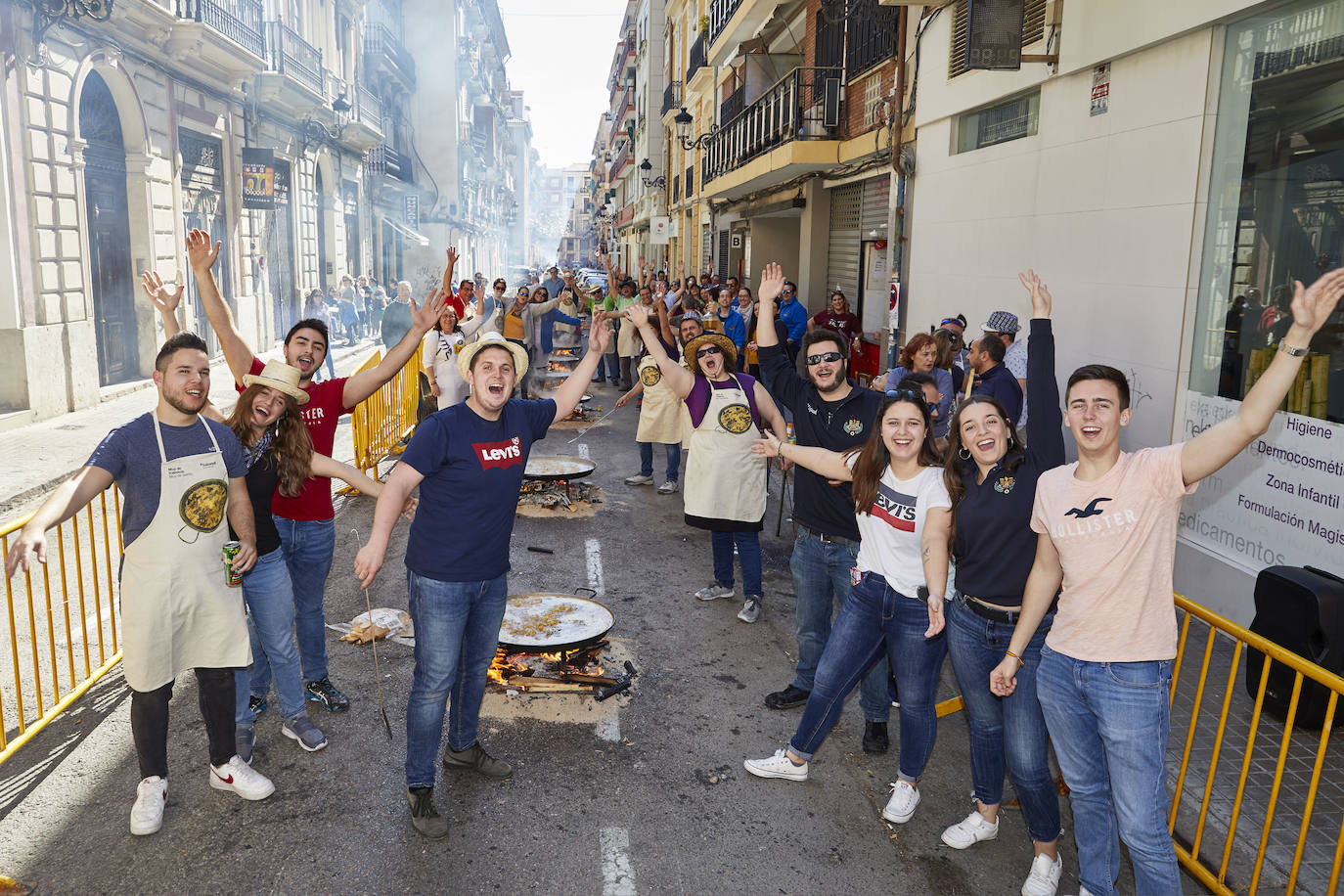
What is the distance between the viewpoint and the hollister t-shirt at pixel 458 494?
412 centimetres

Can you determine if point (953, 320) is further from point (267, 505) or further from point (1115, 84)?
point (267, 505)

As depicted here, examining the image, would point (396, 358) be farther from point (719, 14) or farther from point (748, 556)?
point (719, 14)

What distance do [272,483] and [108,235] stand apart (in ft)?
48.4

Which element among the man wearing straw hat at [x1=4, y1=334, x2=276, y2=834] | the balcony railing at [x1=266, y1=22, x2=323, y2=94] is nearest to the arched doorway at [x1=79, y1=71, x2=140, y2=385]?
the balcony railing at [x1=266, y1=22, x2=323, y2=94]

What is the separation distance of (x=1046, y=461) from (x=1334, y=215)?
383cm

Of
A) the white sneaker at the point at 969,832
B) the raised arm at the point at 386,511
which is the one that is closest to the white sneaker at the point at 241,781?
the raised arm at the point at 386,511

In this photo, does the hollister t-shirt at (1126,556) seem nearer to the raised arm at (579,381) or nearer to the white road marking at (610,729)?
the raised arm at (579,381)

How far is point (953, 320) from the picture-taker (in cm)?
977

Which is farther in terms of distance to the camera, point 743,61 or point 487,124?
point 487,124

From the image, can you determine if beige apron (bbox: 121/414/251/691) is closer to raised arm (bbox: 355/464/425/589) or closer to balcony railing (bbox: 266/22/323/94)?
raised arm (bbox: 355/464/425/589)

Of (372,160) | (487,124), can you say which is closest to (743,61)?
(372,160)

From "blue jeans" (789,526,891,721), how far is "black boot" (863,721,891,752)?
1.5 inches

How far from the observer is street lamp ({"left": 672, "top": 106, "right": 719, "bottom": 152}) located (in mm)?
28353

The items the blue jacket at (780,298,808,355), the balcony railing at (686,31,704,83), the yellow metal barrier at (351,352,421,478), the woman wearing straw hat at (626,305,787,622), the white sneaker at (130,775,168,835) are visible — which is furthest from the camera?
the balcony railing at (686,31,704,83)
